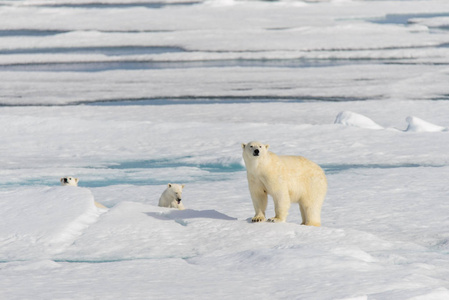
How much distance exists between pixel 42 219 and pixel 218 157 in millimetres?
2887

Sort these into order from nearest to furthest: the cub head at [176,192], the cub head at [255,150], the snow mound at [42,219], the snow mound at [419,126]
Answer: the snow mound at [42,219] < the cub head at [255,150] < the cub head at [176,192] < the snow mound at [419,126]

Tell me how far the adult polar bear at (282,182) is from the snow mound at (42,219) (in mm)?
1020

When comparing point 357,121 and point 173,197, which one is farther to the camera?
point 357,121

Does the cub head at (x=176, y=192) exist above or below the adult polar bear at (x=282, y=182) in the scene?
below

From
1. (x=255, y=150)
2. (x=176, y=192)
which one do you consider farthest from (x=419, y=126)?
(x=255, y=150)

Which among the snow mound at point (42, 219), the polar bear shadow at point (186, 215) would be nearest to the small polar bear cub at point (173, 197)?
the polar bear shadow at point (186, 215)

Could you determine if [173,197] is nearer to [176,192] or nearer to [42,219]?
[176,192]

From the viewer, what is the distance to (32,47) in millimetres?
18000

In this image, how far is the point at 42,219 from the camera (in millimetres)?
4512

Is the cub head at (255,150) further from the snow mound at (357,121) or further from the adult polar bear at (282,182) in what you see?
the snow mound at (357,121)

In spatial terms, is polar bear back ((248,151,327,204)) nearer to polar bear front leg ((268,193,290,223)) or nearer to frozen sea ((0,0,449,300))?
polar bear front leg ((268,193,290,223))

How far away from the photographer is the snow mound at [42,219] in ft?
13.5

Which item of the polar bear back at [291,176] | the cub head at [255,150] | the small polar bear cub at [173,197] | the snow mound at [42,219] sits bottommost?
the small polar bear cub at [173,197]

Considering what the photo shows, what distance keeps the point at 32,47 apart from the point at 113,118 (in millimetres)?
8934
